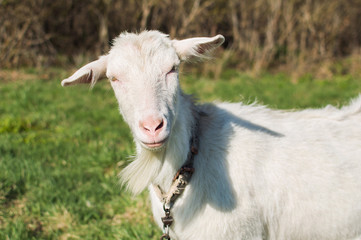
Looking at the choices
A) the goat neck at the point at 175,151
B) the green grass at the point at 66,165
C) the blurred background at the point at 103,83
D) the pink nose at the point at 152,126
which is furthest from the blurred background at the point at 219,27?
the pink nose at the point at 152,126

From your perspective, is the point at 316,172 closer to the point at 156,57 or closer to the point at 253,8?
the point at 156,57

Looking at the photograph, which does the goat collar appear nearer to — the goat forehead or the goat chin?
the goat chin

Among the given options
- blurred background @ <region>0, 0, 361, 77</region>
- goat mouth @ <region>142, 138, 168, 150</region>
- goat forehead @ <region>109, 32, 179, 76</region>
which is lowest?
blurred background @ <region>0, 0, 361, 77</region>

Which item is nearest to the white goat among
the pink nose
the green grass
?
the pink nose

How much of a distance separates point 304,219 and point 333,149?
1.76 ft

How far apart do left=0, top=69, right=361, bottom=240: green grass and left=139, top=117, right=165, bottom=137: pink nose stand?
3.17ft

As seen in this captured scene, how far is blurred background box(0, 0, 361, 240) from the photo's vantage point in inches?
138

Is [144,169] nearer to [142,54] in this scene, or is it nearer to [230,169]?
[230,169]

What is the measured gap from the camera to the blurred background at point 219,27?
32.4ft

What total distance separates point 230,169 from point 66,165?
244cm

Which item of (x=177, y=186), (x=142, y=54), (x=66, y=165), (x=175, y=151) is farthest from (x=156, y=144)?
(x=66, y=165)

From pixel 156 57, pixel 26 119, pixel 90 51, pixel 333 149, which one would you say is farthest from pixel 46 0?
pixel 333 149

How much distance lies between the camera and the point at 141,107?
6.86 feet

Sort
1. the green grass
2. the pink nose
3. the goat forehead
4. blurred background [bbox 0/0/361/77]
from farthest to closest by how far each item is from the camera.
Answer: blurred background [bbox 0/0/361/77]
the green grass
the goat forehead
the pink nose
